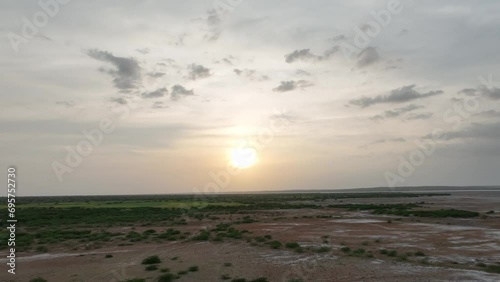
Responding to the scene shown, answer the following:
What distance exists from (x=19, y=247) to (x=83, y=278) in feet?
42.8

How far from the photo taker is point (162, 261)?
2114 cm

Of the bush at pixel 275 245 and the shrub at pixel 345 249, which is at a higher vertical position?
the shrub at pixel 345 249

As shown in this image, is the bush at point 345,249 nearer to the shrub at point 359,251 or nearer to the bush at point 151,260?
the shrub at point 359,251

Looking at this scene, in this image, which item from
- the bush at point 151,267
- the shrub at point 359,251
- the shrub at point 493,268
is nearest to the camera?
the shrub at point 493,268

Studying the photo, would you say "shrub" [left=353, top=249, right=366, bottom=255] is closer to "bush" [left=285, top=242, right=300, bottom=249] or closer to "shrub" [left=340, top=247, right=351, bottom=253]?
"shrub" [left=340, top=247, right=351, bottom=253]

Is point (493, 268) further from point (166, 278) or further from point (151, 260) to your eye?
point (151, 260)

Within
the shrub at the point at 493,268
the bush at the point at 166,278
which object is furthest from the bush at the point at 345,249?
the bush at the point at 166,278

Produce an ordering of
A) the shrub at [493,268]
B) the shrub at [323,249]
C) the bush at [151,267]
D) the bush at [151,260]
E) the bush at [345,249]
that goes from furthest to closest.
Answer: the shrub at [323,249]
the bush at [345,249]
the bush at [151,260]
the bush at [151,267]
the shrub at [493,268]

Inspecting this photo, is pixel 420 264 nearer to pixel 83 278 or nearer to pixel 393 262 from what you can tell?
pixel 393 262

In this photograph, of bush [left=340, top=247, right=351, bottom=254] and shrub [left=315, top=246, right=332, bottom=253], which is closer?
bush [left=340, top=247, right=351, bottom=254]

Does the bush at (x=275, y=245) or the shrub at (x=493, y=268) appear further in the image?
the bush at (x=275, y=245)

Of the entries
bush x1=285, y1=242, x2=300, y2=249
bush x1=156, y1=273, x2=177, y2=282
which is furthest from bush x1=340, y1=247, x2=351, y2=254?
bush x1=156, y1=273, x2=177, y2=282

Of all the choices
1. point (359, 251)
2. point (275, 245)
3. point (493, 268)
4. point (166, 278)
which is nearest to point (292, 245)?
point (275, 245)

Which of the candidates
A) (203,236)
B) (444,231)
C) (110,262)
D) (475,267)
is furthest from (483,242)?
(110,262)
